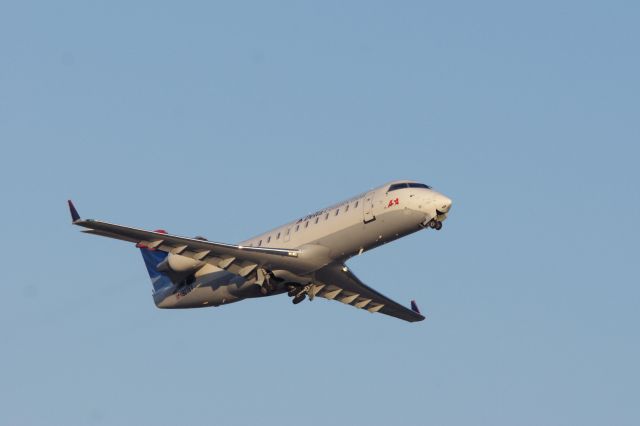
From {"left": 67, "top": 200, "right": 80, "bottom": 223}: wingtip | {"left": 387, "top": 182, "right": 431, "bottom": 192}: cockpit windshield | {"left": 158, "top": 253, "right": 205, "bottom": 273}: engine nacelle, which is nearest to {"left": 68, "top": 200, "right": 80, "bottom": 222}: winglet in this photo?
{"left": 67, "top": 200, "right": 80, "bottom": 223}: wingtip

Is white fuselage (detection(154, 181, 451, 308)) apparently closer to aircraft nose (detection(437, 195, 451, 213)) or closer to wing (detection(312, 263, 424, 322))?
aircraft nose (detection(437, 195, 451, 213))

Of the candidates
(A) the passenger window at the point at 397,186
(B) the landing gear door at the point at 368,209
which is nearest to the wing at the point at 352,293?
(B) the landing gear door at the point at 368,209

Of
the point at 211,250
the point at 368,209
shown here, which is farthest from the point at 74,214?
the point at 368,209

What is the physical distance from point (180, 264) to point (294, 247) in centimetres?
499

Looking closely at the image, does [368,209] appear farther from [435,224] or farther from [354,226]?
[435,224]

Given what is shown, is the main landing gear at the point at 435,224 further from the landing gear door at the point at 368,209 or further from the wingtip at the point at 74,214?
the wingtip at the point at 74,214

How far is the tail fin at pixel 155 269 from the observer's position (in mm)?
57909

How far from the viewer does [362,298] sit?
59.3m

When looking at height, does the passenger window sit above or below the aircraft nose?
above

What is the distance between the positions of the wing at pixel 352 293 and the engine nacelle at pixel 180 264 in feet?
15.7

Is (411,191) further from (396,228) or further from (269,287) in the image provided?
(269,287)

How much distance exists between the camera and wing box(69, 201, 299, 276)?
5056 centimetres

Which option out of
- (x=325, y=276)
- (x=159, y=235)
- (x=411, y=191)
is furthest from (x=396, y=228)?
(x=159, y=235)

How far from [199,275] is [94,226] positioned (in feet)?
22.7
